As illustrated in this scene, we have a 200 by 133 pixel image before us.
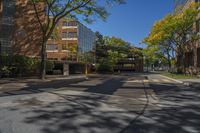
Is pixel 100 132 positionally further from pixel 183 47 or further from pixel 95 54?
pixel 95 54

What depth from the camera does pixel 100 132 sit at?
647 centimetres

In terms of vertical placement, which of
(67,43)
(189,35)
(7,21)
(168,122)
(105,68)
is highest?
(7,21)

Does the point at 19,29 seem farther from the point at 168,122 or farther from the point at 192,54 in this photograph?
the point at 168,122

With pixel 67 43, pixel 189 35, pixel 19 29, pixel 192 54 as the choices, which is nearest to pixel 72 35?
pixel 67 43

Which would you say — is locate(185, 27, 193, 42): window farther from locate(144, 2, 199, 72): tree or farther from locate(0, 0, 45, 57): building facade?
locate(0, 0, 45, 57): building facade

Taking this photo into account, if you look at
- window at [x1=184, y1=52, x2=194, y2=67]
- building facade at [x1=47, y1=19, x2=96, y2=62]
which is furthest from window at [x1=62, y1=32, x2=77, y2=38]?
window at [x1=184, y1=52, x2=194, y2=67]

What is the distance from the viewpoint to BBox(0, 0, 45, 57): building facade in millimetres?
43469

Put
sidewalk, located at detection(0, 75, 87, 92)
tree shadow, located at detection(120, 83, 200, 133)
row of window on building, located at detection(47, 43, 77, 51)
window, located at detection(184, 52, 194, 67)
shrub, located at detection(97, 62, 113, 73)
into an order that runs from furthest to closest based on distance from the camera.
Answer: row of window on building, located at detection(47, 43, 77, 51) < shrub, located at detection(97, 62, 113, 73) < window, located at detection(184, 52, 194, 67) < sidewalk, located at detection(0, 75, 87, 92) < tree shadow, located at detection(120, 83, 200, 133)

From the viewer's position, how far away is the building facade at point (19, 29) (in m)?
43.5

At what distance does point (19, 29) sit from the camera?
45031mm

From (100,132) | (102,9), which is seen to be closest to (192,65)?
(102,9)

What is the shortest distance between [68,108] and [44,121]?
2.36m

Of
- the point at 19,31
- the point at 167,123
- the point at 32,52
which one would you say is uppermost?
the point at 19,31

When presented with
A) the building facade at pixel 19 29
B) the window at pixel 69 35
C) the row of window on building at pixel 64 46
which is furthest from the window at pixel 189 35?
the window at pixel 69 35
